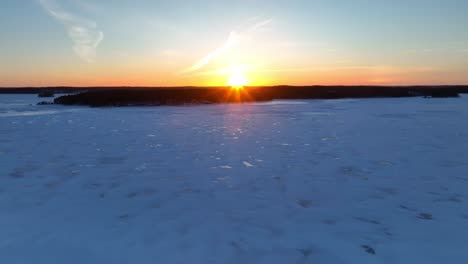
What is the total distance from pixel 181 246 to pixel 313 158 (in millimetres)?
6312

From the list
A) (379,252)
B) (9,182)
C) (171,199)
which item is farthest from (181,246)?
(9,182)

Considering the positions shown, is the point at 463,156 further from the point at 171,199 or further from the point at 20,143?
the point at 20,143

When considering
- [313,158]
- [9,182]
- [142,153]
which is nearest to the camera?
[9,182]

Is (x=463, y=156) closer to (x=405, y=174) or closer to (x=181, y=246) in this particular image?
(x=405, y=174)

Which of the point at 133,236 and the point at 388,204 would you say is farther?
the point at 388,204

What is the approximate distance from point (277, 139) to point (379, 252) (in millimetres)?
9322

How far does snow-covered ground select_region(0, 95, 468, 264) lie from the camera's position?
15.0 feet

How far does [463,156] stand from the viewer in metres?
10.1

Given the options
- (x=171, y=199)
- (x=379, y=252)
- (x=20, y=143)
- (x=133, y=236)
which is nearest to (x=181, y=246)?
(x=133, y=236)

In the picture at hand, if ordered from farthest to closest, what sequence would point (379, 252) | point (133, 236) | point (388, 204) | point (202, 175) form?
point (202, 175), point (388, 204), point (133, 236), point (379, 252)

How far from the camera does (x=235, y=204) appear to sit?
6.29 m

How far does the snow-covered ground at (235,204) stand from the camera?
15.0 ft

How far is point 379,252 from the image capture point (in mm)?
4531

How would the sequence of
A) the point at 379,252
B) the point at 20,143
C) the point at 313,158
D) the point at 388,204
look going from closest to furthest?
the point at 379,252, the point at 388,204, the point at 313,158, the point at 20,143
